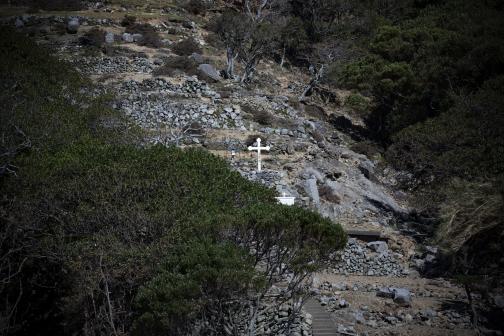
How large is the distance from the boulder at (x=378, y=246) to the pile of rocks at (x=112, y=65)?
2301 cm

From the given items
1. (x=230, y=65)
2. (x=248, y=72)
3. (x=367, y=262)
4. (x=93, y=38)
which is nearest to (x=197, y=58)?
(x=230, y=65)

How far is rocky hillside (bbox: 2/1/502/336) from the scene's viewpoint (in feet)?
56.0

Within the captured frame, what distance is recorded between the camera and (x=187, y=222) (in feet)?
41.9

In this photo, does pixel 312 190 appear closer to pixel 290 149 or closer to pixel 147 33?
pixel 290 149

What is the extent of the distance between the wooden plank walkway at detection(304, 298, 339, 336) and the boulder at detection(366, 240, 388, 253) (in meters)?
4.89

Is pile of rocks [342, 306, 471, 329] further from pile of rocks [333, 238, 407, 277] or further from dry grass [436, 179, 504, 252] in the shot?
pile of rocks [333, 238, 407, 277]

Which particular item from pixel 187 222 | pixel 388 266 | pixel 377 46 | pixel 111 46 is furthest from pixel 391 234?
pixel 111 46

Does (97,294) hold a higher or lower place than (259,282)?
lower

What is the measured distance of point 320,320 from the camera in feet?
52.1

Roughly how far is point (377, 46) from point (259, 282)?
3059cm

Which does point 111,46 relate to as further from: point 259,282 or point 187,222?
point 259,282

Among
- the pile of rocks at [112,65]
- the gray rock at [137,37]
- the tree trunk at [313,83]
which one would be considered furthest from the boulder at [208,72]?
the gray rock at [137,37]

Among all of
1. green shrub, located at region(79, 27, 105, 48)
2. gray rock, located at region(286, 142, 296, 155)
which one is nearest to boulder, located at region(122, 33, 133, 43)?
green shrub, located at region(79, 27, 105, 48)

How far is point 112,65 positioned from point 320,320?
28069 mm
